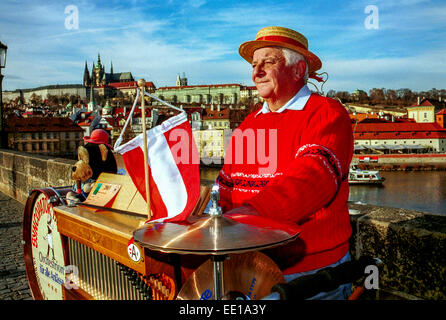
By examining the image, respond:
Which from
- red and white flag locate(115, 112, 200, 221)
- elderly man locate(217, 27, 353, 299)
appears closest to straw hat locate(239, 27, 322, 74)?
elderly man locate(217, 27, 353, 299)

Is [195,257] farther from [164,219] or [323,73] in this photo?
[323,73]

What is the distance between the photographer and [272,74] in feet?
7.56

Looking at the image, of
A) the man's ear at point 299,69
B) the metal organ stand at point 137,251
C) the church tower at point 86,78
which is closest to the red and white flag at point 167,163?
the metal organ stand at point 137,251

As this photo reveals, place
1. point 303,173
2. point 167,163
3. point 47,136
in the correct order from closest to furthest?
1. point 303,173
2. point 167,163
3. point 47,136

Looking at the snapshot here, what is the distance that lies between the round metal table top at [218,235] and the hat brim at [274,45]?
1009mm

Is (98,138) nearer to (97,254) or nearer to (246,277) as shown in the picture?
(97,254)

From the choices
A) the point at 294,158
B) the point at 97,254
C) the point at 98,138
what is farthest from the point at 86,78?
the point at 294,158

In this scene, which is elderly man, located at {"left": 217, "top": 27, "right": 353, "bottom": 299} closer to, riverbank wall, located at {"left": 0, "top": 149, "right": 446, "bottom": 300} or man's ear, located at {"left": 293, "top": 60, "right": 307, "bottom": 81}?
man's ear, located at {"left": 293, "top": 60, "right": 307, "bottom": 81}

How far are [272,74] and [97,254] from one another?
1789 mm

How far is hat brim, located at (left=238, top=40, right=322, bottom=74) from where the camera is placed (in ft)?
7.42

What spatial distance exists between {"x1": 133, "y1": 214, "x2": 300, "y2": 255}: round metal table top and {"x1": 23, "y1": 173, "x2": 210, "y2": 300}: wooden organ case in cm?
59

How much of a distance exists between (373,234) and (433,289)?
0.45m

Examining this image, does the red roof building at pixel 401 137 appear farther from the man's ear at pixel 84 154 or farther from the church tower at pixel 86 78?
the church tower at pixel 86 78

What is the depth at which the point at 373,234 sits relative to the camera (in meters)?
2.53
